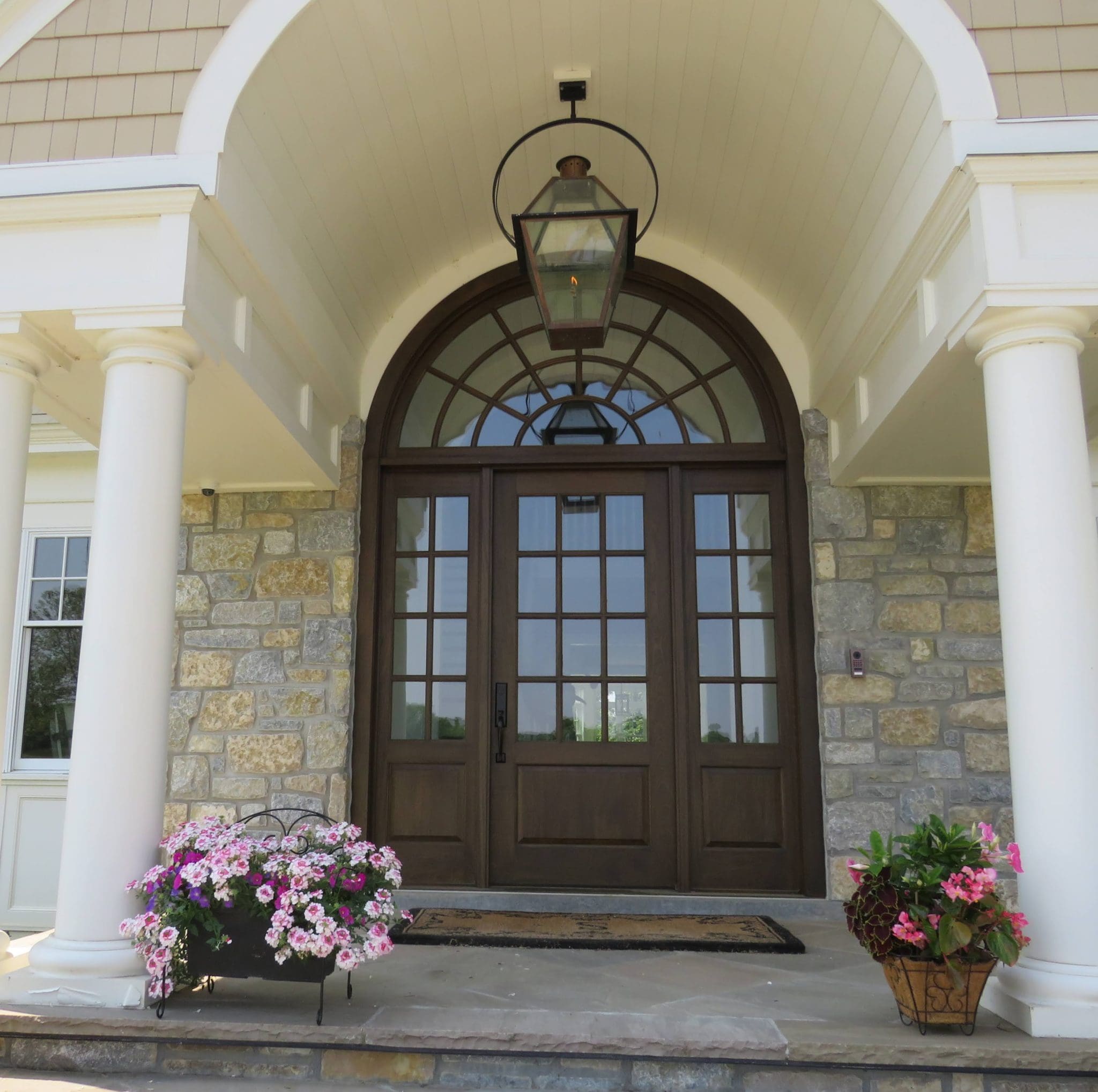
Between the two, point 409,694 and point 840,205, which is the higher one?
point 840,205

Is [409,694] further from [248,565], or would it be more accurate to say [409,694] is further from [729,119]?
[729,119]

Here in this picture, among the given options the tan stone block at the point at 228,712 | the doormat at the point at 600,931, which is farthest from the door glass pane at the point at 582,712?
the tan stone block at the point at 228,712

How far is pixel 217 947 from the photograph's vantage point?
9.09ft

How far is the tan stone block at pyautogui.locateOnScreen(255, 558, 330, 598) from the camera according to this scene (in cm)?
476

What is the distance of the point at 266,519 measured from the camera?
15.9 feet

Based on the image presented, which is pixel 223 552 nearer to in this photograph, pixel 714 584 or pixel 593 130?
pixel 714 584

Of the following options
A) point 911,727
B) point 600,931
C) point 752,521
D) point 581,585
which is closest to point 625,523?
point 581,585

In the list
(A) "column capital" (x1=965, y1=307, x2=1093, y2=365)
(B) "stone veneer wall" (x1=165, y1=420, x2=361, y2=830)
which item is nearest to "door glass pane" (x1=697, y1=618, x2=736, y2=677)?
(B) "stone veneer wall" (x1=165, y1=420, x2=361, y2=830)

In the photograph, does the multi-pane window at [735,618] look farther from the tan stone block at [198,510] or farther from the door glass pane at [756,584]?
the tan stone block at [198,510]

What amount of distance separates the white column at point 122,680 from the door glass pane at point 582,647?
84.7 inches

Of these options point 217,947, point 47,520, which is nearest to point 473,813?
point 217,947

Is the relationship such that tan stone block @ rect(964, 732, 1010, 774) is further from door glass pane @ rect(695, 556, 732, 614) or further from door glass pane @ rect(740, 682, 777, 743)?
door glass pane @ rect(695, 556, 732, 614)

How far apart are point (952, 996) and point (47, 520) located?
4.95 metres

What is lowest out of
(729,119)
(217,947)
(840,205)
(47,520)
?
(217,947)
